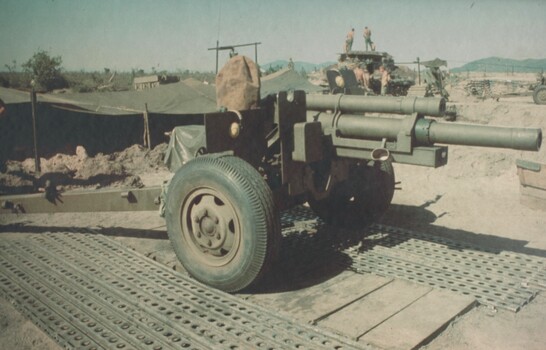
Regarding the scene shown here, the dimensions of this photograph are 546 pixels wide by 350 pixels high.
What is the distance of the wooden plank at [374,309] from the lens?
11.3 feet

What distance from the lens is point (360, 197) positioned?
5543mm

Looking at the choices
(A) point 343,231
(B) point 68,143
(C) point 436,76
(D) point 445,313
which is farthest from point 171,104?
(C) point 436,76

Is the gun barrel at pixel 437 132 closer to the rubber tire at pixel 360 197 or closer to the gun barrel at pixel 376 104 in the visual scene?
the gun barrel at pixel 376 104

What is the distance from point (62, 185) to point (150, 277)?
5.30m

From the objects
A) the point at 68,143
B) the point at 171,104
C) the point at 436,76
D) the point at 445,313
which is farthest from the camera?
the point at 436,76

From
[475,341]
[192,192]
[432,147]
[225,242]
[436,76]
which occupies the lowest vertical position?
[475,341]

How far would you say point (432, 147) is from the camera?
13.2 feet

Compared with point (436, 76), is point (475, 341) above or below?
below

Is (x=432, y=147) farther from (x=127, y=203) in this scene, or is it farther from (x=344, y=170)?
(x=127, y=203)

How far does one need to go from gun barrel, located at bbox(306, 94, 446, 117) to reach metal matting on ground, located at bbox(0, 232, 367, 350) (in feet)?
6.39

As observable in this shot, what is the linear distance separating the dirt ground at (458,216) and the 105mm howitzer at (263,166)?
1.17 m

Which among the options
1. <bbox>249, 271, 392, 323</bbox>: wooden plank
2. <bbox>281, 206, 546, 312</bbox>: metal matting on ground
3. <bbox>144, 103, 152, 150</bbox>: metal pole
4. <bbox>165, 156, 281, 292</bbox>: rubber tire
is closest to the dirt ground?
<bbox>281, 206, 546, 312</bbox>: metal matting on ground

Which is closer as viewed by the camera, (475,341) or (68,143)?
(475,341)

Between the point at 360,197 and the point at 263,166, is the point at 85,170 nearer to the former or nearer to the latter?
the point at 263,166
